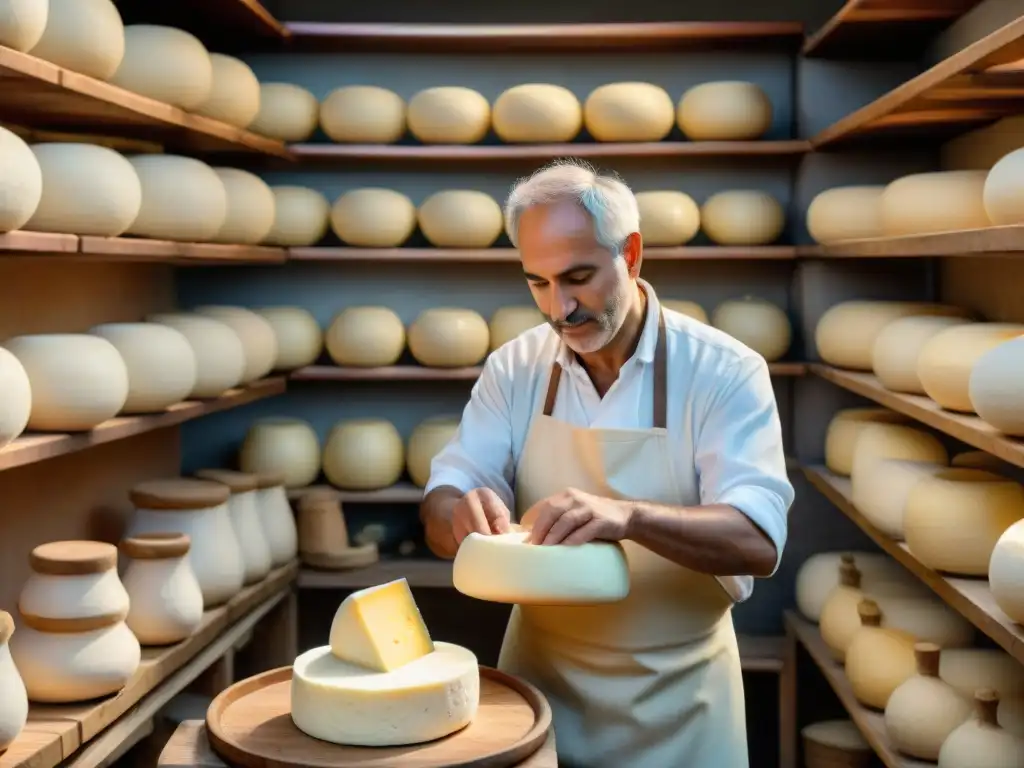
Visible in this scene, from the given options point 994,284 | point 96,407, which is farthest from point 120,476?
point 994,284

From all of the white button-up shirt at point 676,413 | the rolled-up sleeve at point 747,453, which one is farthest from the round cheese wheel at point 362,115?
the rolled-up sleeve at point 747,453

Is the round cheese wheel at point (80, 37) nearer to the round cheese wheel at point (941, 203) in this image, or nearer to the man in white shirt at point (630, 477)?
the man in white shirt at point (630, 477)

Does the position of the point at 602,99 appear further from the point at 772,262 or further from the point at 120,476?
the point at 120,476

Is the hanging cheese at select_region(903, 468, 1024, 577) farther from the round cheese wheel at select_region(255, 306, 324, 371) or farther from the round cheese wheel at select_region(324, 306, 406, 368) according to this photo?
the round cheese wheel at select_region(255, 306, 324, 371)

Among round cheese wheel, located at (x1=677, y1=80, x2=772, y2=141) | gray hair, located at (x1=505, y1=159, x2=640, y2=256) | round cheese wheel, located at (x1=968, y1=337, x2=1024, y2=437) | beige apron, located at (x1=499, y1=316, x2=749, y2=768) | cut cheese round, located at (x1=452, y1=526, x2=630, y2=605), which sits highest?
round cheese wheel, located at (x1=677, y1=80, x2=772, y2=141)

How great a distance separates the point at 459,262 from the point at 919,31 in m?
1.70

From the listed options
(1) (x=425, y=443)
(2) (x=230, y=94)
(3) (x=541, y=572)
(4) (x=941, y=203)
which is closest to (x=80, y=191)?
(2) (x=230, y=94)

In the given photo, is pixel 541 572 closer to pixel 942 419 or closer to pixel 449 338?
pixel 942 419

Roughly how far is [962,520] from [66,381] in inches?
72.2

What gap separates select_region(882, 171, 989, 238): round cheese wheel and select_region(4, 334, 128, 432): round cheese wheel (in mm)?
1914

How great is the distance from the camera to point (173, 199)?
9.96 feet

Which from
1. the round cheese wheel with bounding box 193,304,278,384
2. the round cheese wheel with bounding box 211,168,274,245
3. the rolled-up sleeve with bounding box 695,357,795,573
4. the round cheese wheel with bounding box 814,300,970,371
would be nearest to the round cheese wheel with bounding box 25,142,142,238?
the round cheese wheel with bounding box 211,168,274,245

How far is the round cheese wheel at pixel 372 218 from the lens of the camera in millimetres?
4066

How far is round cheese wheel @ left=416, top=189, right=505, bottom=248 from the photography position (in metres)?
4.04
